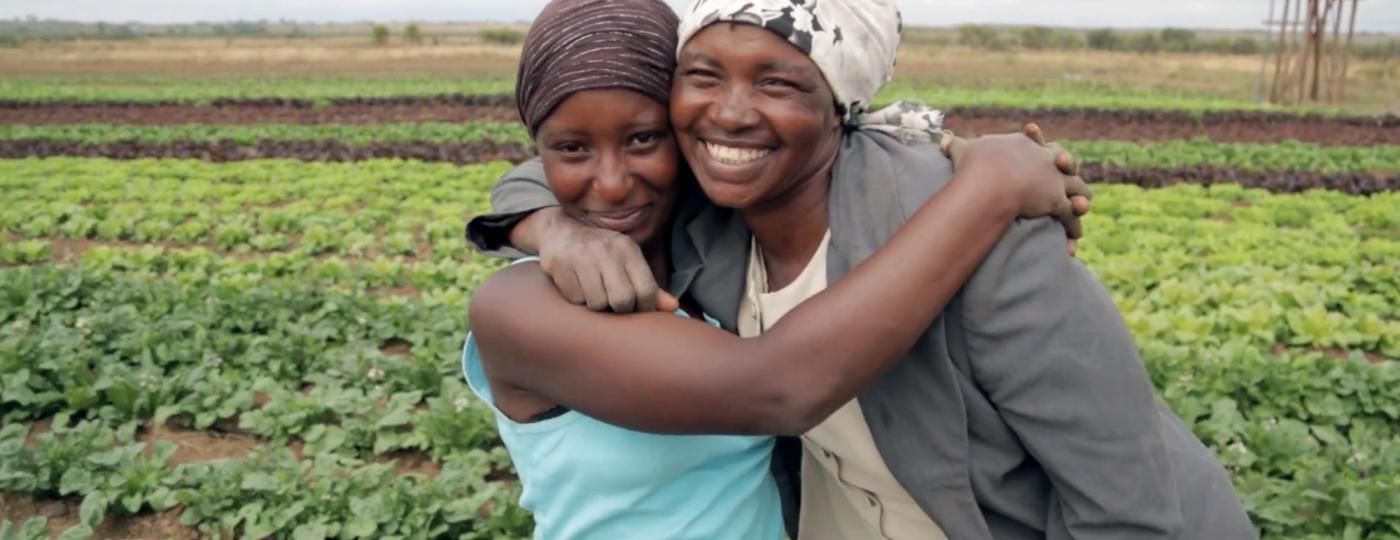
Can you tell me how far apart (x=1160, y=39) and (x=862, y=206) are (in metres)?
63.2

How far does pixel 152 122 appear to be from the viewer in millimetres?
21344

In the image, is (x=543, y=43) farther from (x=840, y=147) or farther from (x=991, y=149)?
(x=991, y=149)

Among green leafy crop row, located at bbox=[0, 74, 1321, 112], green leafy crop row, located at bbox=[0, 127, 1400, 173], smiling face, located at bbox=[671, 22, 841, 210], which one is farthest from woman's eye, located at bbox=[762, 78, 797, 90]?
green leafy crop row, located at bbox=[0, 74, 1321, 112]

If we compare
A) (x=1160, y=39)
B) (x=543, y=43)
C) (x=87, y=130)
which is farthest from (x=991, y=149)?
(x=1160, y=39)

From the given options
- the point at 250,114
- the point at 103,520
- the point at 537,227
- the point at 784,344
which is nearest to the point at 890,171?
the point at 784,344

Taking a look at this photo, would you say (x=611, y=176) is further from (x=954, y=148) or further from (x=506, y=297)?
(x=954, y=148)

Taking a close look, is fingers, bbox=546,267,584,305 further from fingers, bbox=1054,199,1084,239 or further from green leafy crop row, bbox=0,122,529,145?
green leafy crop row, bbox=0,122,529,145

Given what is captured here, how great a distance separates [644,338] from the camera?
4.82 feet

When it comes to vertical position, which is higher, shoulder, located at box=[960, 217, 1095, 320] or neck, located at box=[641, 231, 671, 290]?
shoulder, located at box=[960, 217, 1095, 320]

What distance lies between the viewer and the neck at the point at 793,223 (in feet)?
5.43

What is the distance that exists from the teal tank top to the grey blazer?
28 cm

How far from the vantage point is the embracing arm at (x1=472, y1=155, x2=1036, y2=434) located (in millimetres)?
1429

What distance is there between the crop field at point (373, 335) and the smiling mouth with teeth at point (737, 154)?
8.16 feet

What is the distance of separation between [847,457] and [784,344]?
15.5 inches
